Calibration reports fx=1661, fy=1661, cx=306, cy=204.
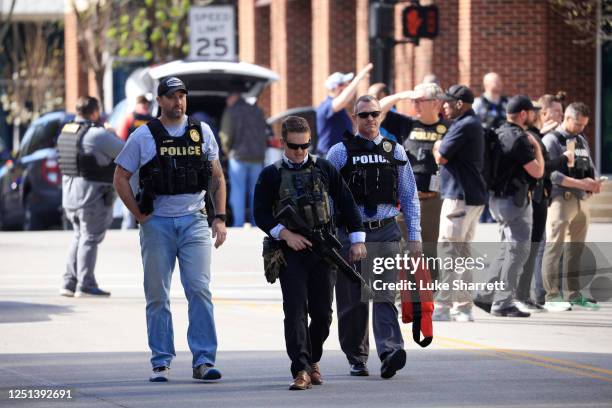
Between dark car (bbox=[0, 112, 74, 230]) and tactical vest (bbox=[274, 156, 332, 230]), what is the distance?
14026mm

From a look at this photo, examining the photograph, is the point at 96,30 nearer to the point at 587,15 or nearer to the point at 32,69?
the point at 32,69

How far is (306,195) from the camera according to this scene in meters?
9.93

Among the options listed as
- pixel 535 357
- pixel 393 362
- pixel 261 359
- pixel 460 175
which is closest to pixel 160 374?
pixel 261 359

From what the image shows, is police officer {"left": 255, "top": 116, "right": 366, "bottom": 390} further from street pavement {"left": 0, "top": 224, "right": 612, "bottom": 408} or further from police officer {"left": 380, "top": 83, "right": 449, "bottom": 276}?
police officer {"left": 380, "top": 83, "right": 449, "bottom": 276}

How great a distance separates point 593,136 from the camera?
2569cm

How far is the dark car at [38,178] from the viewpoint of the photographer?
950 inches

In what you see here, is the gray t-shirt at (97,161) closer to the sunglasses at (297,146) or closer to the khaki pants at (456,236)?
the khaki pants at (456,236)

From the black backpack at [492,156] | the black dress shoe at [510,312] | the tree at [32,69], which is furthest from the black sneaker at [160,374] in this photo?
the tree at [32,69]

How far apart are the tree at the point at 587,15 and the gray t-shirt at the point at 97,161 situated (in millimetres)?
8482

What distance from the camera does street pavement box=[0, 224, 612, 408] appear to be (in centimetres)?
967

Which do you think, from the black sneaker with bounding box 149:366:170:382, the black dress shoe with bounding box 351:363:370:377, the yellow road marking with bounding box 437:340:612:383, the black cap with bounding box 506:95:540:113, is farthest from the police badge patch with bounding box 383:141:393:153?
the black cap with bounding box 506:95:540:113

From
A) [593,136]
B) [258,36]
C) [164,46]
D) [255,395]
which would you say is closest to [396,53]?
[593,136]

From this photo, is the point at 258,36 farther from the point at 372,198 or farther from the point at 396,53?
the point at 372,198

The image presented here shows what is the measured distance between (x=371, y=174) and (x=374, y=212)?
9.6 inches
